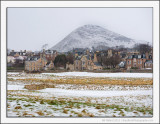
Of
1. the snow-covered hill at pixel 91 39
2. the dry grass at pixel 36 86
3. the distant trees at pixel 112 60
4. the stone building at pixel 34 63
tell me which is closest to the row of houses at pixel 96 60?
the distant trees at pixel 112 60

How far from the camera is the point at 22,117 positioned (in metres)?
6.11

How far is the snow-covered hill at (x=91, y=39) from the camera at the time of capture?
9.57 metres

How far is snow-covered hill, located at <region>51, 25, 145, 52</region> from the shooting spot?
9.57 meters

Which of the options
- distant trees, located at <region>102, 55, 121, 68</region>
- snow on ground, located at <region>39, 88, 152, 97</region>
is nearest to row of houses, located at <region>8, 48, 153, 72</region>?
distant trees, located at <region>102, 55, 121, 68</region>

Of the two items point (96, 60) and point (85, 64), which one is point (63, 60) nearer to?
point (85, 64)

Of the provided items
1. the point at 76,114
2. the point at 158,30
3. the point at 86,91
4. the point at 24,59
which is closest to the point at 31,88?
the point at 24,59

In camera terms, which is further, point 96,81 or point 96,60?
point 96,60

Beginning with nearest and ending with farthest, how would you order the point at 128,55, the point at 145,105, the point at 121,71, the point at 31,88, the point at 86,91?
the point at 145,105
the point at 86,91
the point at 31,88
the point at 128,55
the point at 121,71

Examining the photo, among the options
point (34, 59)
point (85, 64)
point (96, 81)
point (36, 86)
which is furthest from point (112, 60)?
point (36, 86)

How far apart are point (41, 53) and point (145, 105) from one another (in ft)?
21.5

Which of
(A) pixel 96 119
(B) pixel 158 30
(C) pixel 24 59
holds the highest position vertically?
(B) pixel 158 30

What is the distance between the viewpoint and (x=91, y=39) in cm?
1069

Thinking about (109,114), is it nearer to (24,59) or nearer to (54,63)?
(24,59)

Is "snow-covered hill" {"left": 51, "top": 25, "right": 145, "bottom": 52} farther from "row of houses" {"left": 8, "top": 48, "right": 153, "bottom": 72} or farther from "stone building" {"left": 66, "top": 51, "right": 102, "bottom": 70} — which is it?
"stone building" {"left": 66, "top": 51, "right": 102, "bottom": 70}
